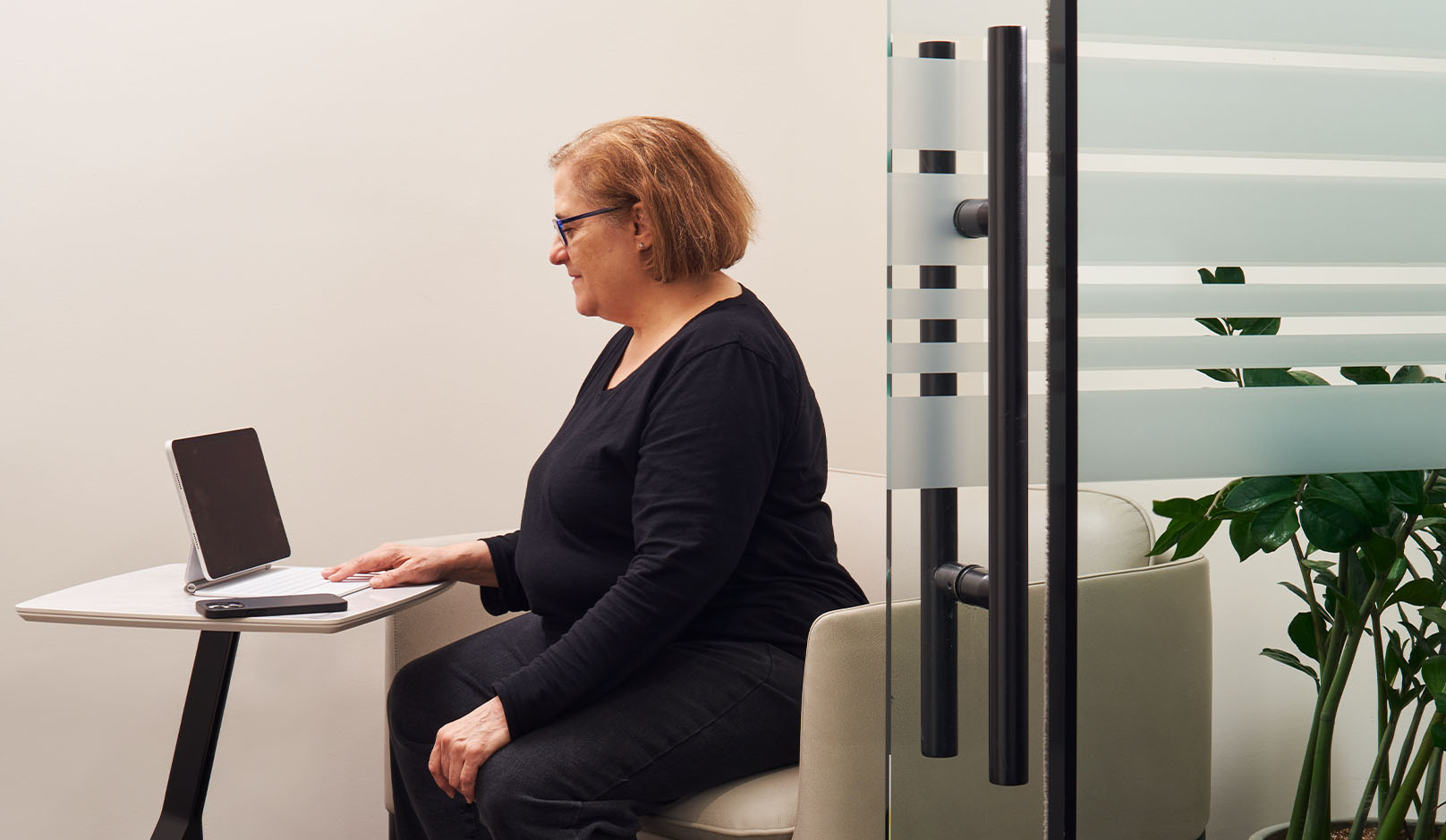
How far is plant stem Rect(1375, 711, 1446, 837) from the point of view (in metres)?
0.60

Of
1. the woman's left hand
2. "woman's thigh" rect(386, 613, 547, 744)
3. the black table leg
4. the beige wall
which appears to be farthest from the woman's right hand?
the beige wall

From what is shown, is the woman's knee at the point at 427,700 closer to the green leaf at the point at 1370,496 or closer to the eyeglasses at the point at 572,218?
the eyeglasses at the point at 572,218

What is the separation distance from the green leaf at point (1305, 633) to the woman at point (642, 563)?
2.74ft

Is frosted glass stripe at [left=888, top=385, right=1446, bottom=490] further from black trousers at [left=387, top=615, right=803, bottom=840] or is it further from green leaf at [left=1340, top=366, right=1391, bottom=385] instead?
black trousers at [left=387, top=615, right=803, bottom=840]

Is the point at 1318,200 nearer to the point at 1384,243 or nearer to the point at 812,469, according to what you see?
the point at 1384,243

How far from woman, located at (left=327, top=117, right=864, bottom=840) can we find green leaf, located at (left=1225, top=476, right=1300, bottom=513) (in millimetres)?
833

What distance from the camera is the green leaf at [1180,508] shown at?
62cm

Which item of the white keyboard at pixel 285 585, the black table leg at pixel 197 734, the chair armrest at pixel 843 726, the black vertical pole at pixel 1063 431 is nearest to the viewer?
the black vertical pole at pixel 1063 431

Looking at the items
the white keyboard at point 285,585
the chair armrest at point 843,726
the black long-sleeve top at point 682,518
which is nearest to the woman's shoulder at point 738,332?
the black long-sleeve top at point 682,518

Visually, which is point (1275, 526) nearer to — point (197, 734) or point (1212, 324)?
point (1212, 324)

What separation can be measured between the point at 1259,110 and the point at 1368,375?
6.1 inches

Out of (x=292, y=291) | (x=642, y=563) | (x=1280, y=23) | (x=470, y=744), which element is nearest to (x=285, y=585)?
(x=470, y=744)

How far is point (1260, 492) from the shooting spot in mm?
626

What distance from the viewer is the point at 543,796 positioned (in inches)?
52.4
